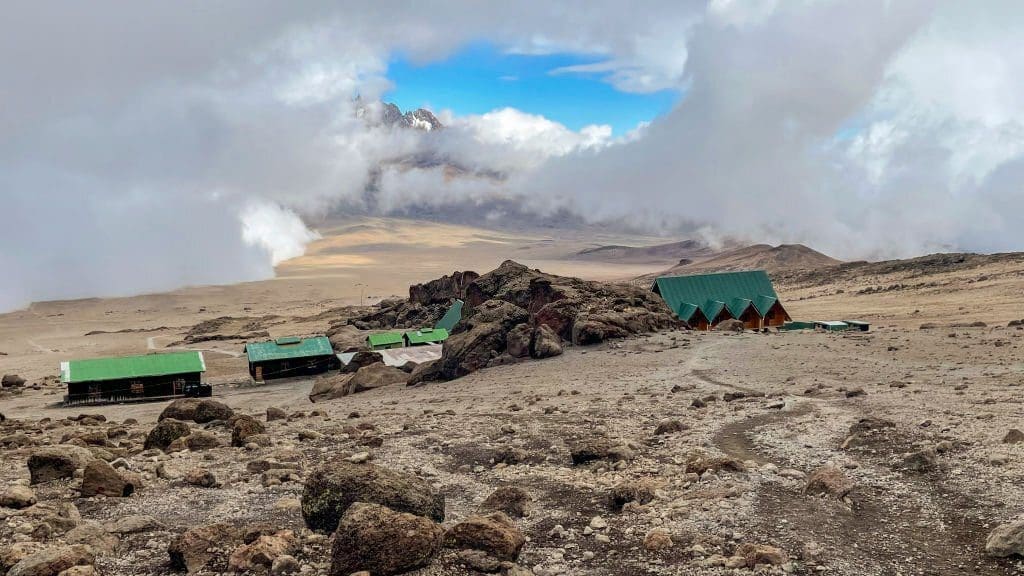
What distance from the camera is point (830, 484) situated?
33.6ft

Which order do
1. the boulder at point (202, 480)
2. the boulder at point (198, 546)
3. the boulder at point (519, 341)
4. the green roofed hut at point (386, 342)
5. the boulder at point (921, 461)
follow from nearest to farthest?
the boulder at point (198, 546) < the boulder at point (921, 461) < the boulder at point (202, 480) < the boulder at point (519, 341) < the green roofed hut at point (386, 342)

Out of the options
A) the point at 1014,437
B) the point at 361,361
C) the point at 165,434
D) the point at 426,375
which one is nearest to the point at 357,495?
the point at 165,434

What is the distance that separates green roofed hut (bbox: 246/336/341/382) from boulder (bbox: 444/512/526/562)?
119 ft

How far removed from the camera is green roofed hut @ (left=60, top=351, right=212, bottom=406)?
37094mm

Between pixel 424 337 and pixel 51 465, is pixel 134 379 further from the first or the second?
pixel 51 465

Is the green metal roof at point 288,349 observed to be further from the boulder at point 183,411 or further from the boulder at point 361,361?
the boulder at point 183,411

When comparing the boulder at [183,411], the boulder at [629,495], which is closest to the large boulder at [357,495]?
the boulder at [629,495]

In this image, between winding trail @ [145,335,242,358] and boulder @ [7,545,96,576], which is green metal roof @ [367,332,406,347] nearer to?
winding trail @ [145,335,242,358]

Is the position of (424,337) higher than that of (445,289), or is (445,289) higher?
(445,289)

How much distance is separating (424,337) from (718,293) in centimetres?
1846

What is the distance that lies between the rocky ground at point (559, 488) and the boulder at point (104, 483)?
31 mm

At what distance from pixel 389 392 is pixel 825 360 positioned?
57.5 feet

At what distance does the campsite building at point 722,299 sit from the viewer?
145ft

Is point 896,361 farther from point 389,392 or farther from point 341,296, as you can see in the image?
point 341,296
